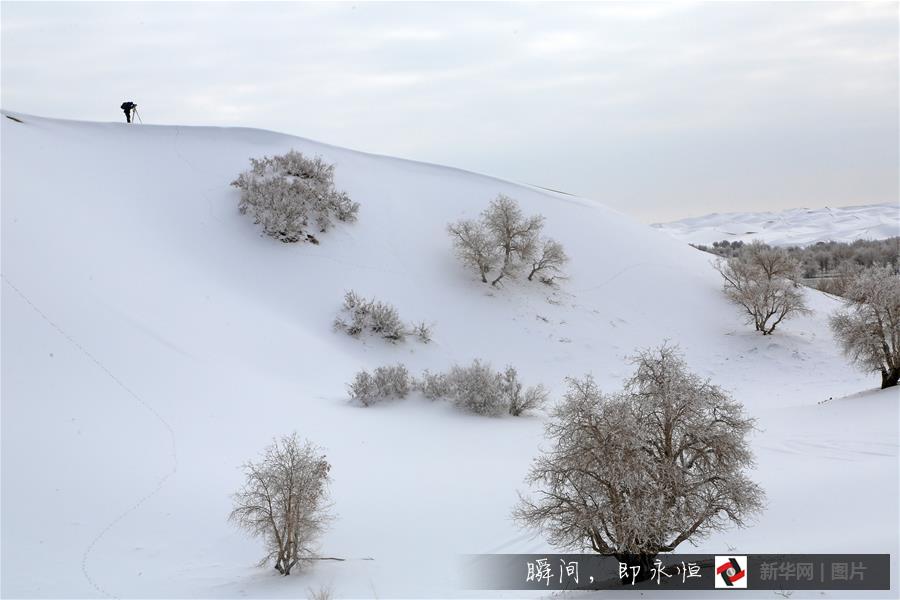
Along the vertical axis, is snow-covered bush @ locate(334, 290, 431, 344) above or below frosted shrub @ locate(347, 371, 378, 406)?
above

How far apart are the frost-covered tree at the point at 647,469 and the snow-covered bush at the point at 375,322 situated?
593 inches

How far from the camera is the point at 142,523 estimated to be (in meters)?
10.6

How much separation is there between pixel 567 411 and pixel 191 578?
18.4 feet

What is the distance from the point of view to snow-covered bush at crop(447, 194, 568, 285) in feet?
89.5

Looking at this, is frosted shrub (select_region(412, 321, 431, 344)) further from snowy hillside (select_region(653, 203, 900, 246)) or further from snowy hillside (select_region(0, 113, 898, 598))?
snowy hillside (select_region(653, 203, 900, 246))

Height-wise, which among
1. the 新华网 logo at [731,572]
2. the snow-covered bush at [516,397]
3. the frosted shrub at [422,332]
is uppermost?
the frosted shrub at [422,332]

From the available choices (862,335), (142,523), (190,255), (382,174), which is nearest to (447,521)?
(142,523)

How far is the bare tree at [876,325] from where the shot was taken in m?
17.0

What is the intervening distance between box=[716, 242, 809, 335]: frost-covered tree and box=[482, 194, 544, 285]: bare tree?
8.94m

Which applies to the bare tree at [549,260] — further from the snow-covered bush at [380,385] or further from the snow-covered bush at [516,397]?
the snow-covered bush at [380,385]

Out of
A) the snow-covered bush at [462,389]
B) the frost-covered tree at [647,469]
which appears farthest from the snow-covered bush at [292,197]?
the frost-covered tree at [647,469]

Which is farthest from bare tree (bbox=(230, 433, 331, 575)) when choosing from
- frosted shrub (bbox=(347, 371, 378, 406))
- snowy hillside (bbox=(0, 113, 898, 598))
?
frosted shrub (bbox=(347, 371, 378, 406))

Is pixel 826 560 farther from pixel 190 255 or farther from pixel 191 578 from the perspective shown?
pixel 190 255

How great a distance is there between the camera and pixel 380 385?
59.4ft
